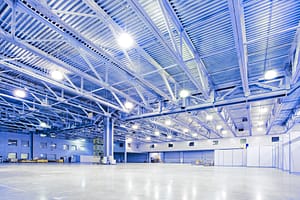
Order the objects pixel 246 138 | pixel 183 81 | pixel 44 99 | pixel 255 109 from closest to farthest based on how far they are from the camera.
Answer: pixel 183 81 < pixel 44 99 < pixel 255 109 < pixel 246 138

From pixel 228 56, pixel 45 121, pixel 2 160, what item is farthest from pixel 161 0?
pixel 2 160

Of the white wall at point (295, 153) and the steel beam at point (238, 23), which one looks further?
the white wall at point (295, 153)

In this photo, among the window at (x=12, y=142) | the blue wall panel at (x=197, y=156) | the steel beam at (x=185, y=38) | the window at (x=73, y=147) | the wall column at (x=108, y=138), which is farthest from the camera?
the window at (x=73, y=147)

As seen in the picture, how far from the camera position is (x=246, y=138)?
34594 mm

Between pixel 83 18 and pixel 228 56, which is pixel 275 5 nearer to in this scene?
pixel 228 56

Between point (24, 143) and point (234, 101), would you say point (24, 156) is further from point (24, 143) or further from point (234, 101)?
point (234, 101)

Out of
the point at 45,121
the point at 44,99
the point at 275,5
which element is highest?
the point at 275,5

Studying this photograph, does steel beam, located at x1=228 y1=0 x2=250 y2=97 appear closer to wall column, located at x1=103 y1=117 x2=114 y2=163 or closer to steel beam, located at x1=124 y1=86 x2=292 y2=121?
steel beam, located at x1=124 y1=86 x2=292 y2=121

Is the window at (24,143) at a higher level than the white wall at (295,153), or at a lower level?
lower

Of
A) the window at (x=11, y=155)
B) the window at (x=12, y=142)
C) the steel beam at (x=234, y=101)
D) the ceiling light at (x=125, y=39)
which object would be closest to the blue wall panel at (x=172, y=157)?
the window at (x=11, y=155)

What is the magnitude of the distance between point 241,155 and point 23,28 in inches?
1151

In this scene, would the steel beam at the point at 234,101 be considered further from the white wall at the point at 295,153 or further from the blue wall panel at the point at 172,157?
the blue wall panel at the point at 172,157

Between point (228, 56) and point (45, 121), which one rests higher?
point (228, 56)

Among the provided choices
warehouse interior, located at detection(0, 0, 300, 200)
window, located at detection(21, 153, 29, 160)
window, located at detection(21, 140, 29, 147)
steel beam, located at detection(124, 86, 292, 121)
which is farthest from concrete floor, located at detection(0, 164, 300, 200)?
window, located at detection(21, 153, 29, 160)
